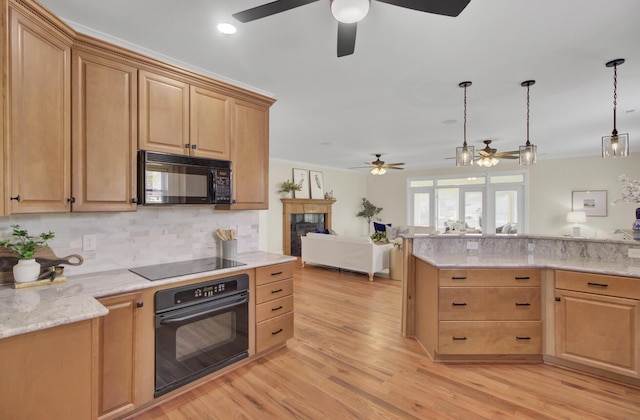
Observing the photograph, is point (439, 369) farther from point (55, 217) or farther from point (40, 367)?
point (55, 217)

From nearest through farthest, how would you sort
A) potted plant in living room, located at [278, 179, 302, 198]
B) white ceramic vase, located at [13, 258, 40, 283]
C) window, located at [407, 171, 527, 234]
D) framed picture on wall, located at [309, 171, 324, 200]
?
white ceramic vase, located at [13, 258, 40, 283] < potted plant in living room, located at [278, 179, 302, 198] < window, located at [407, 171, 527, 234] < framed picture on wall, located at [309, 171, 324, 200]

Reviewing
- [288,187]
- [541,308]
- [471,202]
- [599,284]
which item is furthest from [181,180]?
[471,202]

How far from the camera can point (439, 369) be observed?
2.50 meters

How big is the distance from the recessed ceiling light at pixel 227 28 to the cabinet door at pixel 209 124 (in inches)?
21.4

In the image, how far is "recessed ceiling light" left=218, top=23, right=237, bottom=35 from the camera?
81.4 inches

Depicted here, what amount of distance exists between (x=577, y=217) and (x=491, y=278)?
601cm

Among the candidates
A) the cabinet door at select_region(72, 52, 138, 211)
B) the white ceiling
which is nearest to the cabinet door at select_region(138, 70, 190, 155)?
the cabinet door at select_region(72, 52, 138, 211)

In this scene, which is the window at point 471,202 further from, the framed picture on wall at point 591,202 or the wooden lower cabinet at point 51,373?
the wooden lower cabinet at point 51,373

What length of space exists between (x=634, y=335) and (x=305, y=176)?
715 centimetres

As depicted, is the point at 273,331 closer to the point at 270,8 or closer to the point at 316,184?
the point at 270,8

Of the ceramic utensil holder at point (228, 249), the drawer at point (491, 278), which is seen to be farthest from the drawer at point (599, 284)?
the ceramic utensil holder at point (228, 249)

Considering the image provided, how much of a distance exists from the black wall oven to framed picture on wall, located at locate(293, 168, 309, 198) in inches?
232

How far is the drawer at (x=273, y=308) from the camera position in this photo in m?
2.59

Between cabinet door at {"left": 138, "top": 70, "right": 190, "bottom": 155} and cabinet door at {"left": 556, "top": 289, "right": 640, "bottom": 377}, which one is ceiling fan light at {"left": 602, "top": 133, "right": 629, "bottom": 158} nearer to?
cabinet door at {"left": 556, "top": 289, "right": 640, "bottom": 377}
